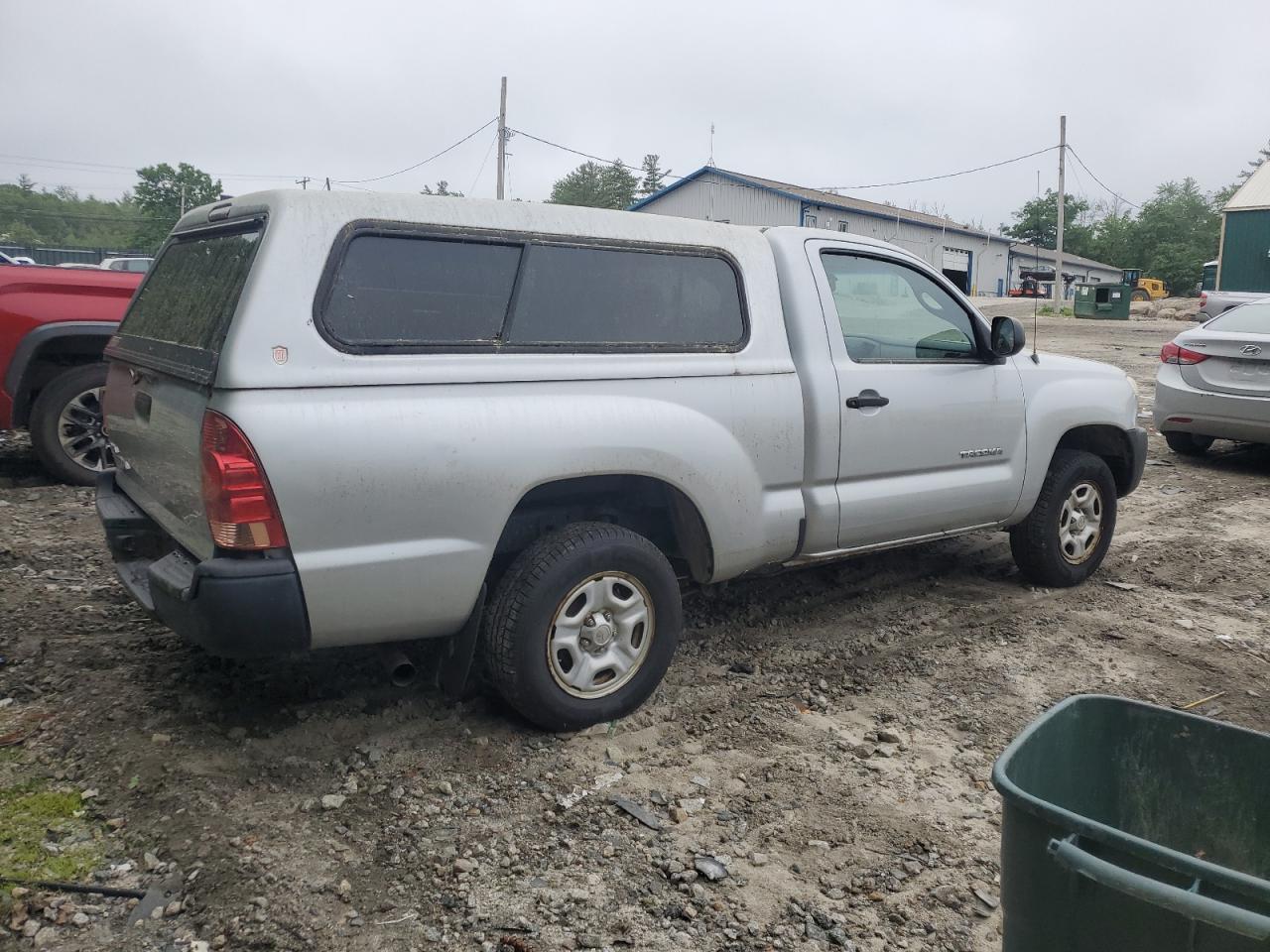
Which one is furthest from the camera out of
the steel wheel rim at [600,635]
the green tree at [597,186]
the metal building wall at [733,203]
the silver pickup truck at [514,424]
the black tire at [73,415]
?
the green tree at [597,186]

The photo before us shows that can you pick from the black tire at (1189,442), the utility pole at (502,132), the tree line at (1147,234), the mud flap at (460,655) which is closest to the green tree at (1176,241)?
the tree line at (1147,234)

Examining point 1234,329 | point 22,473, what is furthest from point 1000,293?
point 22,473

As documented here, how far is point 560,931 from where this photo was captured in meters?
2.71

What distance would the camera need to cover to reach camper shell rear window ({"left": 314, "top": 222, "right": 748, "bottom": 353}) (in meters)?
3.27

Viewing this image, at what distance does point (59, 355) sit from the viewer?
22.7 feet

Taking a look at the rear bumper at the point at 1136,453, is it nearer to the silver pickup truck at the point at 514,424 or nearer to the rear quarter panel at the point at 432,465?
the silver pickup truck at the point at 514,424

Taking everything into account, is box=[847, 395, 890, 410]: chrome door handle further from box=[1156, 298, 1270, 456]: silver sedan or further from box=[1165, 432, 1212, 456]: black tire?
box=[1165, 432, 1212, 456]: black tire

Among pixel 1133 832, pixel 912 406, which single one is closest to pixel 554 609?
pixel 1133 832

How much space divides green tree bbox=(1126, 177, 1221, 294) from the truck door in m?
59.9

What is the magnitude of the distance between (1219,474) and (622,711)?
291 inches

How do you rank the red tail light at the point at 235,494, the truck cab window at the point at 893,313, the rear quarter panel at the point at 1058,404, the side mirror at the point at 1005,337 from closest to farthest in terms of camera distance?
1. the red tail light at the point at 235,494
2. the truck cab window at the point at 893,313
3. the side mirror at the point at 1005,337
4. the rear quarter panel at the point at 1058,404

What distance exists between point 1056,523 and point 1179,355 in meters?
4.60

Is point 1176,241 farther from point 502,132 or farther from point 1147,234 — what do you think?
point 502,132

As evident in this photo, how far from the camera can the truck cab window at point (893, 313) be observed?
4.58 metres
